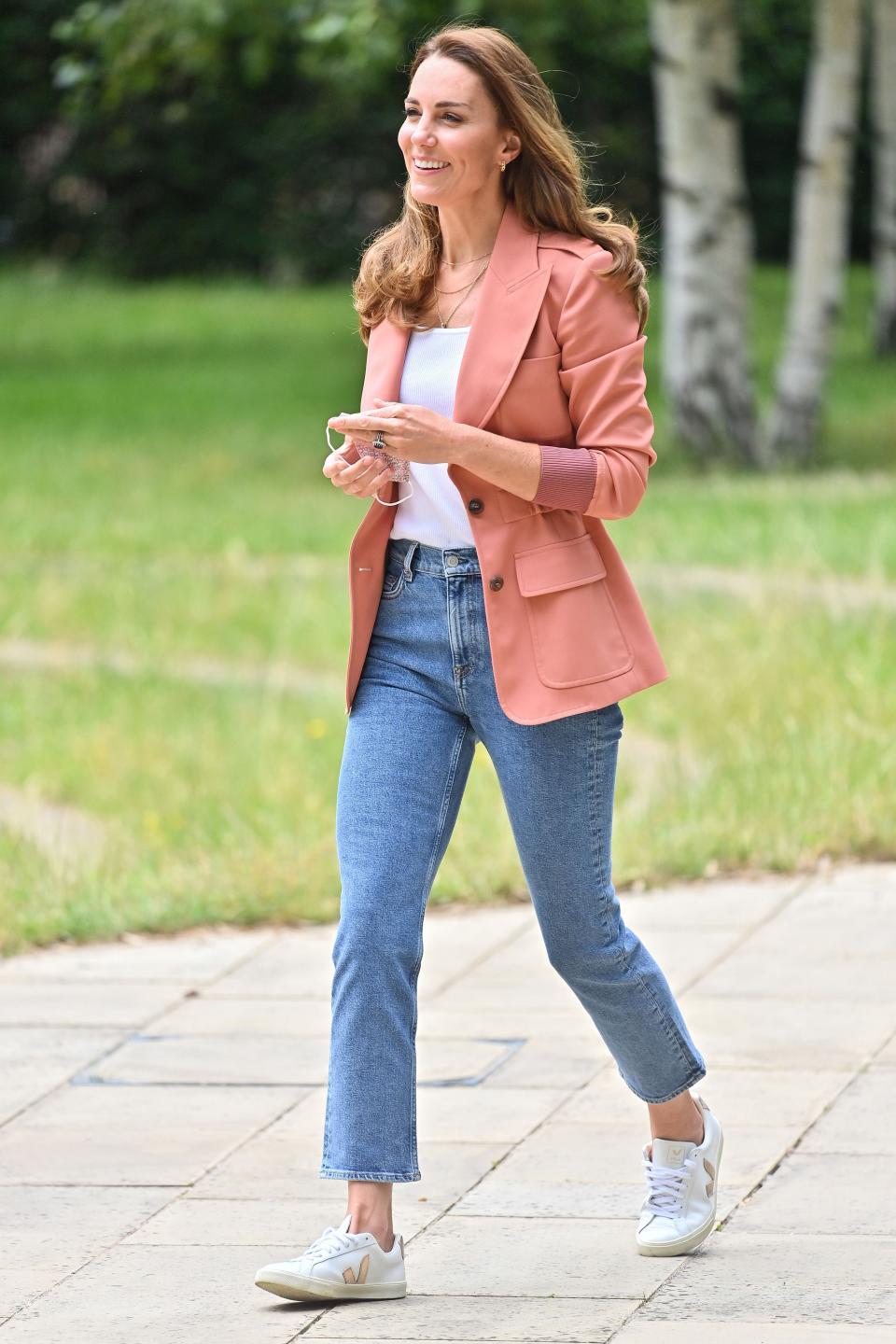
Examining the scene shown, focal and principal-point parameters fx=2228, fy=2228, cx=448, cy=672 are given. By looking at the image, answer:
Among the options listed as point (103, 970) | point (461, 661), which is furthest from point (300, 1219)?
point (103, 970)

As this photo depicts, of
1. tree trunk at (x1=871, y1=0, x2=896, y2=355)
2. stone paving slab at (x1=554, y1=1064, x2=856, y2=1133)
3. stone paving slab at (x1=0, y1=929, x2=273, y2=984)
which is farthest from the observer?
tree trunk at (x1=871, y1=0, x2=896, y2=355)

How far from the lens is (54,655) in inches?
429

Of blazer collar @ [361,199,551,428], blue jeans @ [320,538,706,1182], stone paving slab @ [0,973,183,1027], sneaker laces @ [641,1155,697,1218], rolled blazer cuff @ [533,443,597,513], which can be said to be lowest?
stone paving slab @ [0,973,183,1027]

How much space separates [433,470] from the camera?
11.5ft

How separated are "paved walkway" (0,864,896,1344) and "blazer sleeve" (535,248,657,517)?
3.98ft

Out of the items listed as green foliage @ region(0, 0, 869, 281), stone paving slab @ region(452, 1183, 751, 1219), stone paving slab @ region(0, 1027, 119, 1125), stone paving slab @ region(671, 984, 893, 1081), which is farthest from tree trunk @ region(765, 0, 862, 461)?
green foliage @ region(0, 0, 869, 281)

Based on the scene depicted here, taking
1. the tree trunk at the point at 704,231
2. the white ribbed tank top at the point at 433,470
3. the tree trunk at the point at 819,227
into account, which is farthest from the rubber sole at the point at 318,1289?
the tree trunk at the point at 819,227

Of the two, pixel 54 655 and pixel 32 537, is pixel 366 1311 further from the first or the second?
pixel 32 537

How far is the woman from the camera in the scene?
340 centimetres

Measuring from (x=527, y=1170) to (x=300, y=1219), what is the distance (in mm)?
457

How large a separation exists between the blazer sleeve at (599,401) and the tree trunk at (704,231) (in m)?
12.1

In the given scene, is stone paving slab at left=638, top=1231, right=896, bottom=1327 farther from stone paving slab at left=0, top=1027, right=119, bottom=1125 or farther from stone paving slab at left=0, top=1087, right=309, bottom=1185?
stone paving slab at left=0, top=1027, right=119, bottom=1125

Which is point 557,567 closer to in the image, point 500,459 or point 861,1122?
point 500,459

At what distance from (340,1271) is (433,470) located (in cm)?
124
